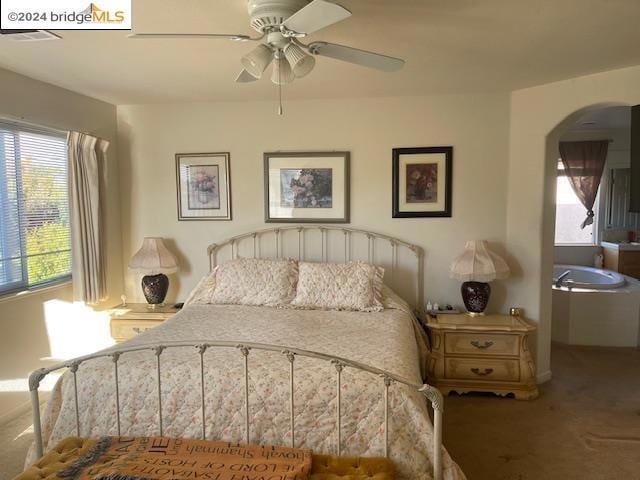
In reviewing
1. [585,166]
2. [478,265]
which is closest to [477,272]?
[478,265]

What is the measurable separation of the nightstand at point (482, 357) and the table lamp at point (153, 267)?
92.0 inches

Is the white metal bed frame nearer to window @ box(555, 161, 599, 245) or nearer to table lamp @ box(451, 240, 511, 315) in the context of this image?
table lamp @ box(451, 240, 511, 315)

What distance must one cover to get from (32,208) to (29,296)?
2.19 ft

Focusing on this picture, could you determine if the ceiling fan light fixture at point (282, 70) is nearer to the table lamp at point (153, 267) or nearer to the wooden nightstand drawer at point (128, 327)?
the table lamp at point (153, 267)

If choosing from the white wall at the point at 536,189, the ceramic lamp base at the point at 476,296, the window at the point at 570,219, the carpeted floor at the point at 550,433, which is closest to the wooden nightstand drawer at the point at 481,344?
the ceramic lamp base at the point at 476,296

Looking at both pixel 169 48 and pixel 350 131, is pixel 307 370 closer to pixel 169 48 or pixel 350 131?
pixel 169 48

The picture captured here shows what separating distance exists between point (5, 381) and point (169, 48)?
255 centimetres

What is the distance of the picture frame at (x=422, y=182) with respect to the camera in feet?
11.8

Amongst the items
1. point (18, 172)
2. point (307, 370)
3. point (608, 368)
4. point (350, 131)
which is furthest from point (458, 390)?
point (18, 172)

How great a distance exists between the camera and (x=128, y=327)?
3512mm

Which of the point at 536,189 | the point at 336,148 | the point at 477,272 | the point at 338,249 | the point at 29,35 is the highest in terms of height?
the point at 29,35

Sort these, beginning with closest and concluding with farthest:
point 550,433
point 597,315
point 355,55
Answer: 1. point 355,55
2. point 550,433
3. point 597,315

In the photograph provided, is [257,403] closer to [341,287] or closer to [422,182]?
[341,287]

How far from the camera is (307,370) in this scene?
1974 millimetres
